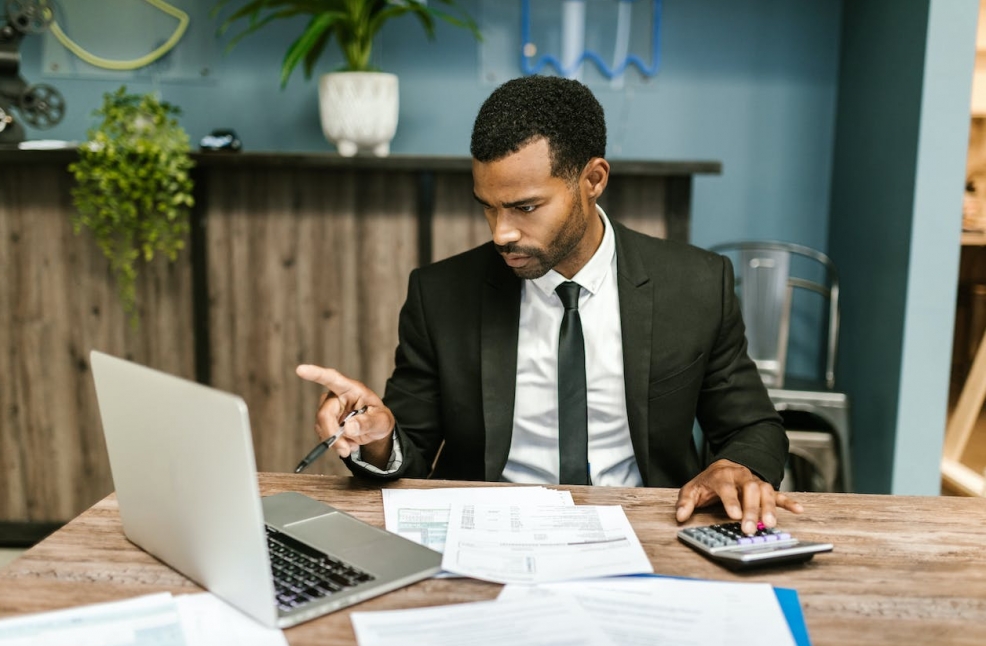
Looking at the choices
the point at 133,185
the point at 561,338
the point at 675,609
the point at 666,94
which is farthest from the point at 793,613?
the point at 666,94

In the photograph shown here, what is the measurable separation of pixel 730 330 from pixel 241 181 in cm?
167

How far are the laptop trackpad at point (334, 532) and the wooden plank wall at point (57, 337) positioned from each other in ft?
5.96

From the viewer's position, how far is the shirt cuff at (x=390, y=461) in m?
1.28

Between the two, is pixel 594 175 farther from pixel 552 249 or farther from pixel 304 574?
pixel 304 574

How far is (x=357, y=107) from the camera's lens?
2.66 m

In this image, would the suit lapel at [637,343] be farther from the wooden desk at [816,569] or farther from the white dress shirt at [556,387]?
the wooden desk at [816,569]

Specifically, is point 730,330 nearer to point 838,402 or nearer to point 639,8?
point 838,402

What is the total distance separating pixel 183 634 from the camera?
82 centimetres

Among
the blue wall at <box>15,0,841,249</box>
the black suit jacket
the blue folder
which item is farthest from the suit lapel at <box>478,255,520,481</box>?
the blue wall at <box>15,0,841,249</box>

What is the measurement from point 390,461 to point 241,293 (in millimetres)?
1542

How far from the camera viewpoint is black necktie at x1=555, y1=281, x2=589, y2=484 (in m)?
1.52

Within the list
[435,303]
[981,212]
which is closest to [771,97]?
[981,212]

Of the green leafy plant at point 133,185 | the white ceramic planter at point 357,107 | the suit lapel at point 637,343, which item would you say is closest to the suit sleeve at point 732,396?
the suit lapel at point 637,343

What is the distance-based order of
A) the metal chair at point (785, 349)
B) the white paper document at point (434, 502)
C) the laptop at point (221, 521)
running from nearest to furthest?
the laptop at point (221, 521) < the white paper document at point (434, 502) < the metal chair at point (785, 349)
